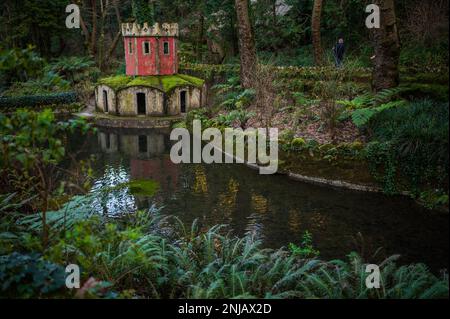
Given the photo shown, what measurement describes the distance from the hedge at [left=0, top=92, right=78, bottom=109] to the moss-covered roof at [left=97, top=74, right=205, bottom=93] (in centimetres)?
462

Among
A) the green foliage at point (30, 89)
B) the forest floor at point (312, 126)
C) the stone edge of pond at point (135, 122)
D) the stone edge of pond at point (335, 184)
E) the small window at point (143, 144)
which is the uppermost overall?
the green foliage at point (30, 89)

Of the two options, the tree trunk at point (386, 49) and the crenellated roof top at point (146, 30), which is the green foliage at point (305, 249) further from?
the crenellated roof top at point (146, 30)

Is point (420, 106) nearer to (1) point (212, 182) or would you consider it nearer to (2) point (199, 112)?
(1) point (212, 182)

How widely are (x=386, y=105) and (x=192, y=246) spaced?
27.0ft

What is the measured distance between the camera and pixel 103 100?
2525 cm

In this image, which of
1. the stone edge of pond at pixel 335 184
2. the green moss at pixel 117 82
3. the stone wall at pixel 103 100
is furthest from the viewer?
the stone wall at pixel 103 100

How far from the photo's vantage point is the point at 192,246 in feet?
25.0

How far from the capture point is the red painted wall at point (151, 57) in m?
25.2

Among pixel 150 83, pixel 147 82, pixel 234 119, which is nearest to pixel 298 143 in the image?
pixel 234 119

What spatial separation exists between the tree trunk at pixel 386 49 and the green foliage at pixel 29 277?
12.3m

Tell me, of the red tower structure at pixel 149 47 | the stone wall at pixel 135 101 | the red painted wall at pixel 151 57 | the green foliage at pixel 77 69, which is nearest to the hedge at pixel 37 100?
the green foliage at pixel 77 69

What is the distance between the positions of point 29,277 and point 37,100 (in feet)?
83.5
